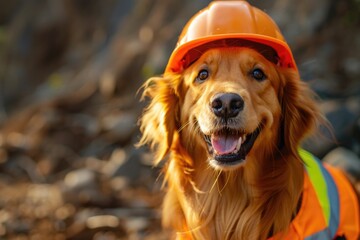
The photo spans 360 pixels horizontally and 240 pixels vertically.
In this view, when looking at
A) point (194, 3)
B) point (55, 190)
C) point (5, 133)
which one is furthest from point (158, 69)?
point (5, 133)

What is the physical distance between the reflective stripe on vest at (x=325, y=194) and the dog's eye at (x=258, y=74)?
0.61 m

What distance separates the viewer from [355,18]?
748cm

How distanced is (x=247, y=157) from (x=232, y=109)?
46cm

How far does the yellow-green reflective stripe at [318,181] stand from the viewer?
3885 mm

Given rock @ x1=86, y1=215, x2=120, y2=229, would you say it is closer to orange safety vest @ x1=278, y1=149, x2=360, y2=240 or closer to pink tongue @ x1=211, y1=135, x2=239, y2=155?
orange safety vest @ x1=278, y1=149, x2=360, y2=240

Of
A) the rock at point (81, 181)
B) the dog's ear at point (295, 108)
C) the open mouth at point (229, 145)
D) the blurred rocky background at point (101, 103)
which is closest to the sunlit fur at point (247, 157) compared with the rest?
the dog's ear at point (295, 108)

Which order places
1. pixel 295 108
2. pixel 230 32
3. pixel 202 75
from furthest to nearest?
pixel 295 108, pixel 202 75, pixel 230 32

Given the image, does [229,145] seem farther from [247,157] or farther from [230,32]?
[230,32]

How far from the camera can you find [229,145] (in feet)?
11.9

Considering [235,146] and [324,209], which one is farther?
[324,209]

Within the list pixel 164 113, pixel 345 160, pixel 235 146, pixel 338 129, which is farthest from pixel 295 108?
pixel 338 129

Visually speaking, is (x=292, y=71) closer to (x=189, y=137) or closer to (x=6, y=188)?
(x=189, y=137)

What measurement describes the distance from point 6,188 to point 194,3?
4.30 meters

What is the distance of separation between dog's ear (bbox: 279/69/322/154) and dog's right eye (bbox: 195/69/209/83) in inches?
20.6
